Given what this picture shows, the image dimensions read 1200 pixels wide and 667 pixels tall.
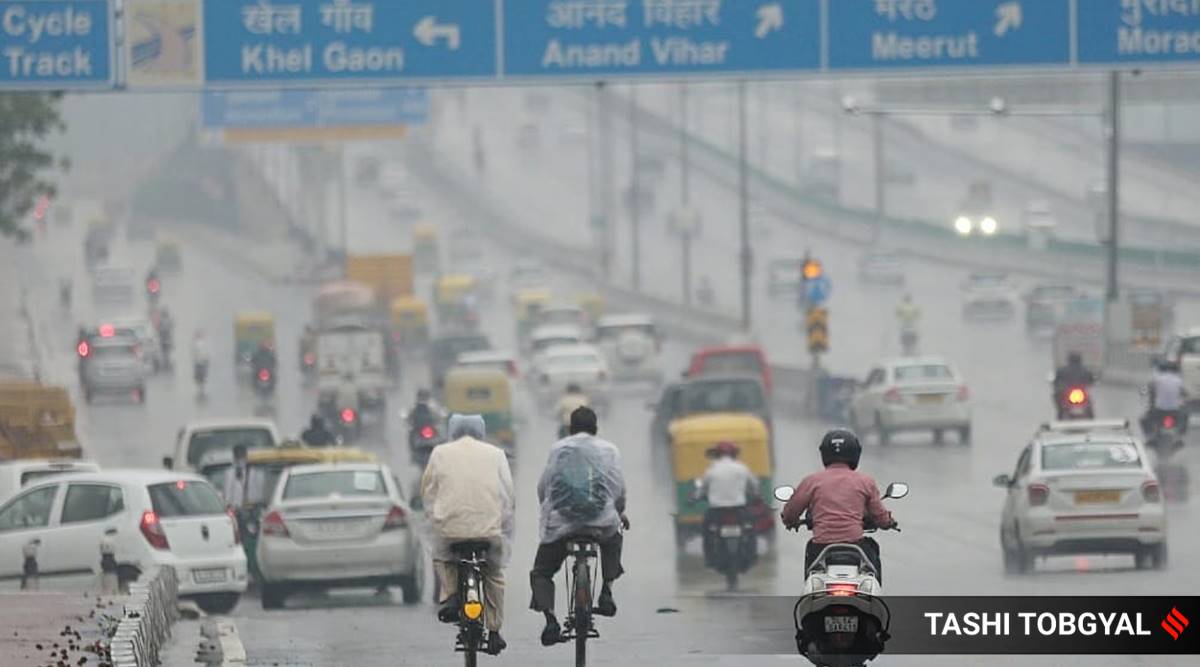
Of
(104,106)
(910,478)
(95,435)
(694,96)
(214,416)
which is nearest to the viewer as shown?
(910,478)

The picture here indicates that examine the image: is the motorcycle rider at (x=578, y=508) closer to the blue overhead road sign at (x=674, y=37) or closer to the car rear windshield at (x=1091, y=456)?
the car rear windshield at (x=1091, y=456)

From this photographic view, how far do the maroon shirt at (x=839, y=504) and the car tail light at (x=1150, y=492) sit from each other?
37.8 feet

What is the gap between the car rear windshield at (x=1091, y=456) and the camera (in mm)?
24328

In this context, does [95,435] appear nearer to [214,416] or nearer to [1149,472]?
[214,416]

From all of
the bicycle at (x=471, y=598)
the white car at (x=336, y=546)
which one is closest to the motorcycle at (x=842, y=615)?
the bicycle at (x=471, y=598)

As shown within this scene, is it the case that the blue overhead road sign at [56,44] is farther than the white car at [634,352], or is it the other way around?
the white car at [634,352]

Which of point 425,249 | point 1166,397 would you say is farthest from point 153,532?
point 425,249

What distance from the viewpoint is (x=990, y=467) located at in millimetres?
39906

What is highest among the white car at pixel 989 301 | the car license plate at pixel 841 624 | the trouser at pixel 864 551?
the white car at pixel 989 301

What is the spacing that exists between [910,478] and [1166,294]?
41125 mm

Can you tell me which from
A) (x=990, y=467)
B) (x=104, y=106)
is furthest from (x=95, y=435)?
(x=104, y=106)

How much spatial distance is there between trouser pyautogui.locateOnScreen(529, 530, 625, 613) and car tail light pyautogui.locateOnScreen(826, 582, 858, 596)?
10.7 ft

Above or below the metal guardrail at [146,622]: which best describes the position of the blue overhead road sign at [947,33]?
above

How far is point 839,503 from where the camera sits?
1265cm
